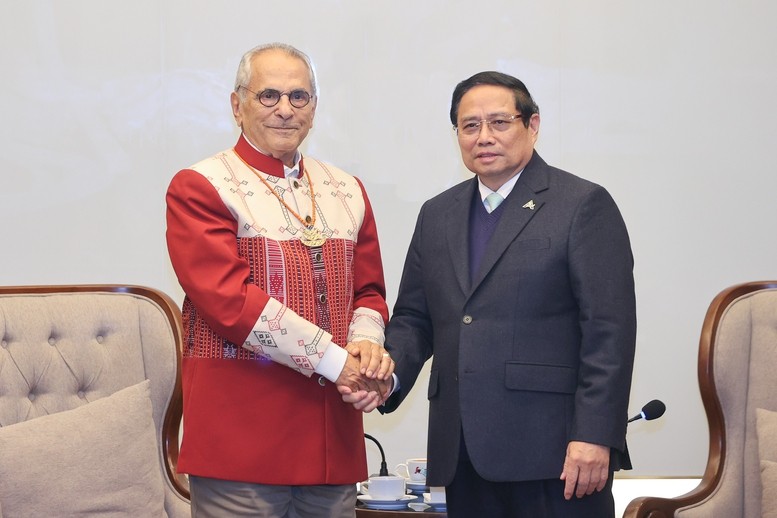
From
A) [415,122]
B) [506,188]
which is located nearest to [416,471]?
[506,188]

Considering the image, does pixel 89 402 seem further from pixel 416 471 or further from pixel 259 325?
pixel 416 471

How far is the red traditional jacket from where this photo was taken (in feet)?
7.05

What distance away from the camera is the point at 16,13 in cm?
376

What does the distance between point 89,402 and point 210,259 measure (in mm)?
779

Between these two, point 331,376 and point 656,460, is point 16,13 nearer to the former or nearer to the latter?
point 331,376

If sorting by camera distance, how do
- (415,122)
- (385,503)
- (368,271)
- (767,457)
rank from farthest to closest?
(415,122), (385,503), (767,457), (368,271)

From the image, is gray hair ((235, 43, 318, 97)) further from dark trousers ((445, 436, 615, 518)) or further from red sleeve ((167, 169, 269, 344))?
dark trousers ((445, 436, 615, 518))

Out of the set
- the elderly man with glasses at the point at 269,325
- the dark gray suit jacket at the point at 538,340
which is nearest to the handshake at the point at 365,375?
the elderly man with glasses at the point at 269,325

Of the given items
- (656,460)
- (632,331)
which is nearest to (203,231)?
(632,331)

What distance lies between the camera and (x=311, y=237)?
2281 mm

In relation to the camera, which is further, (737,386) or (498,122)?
(737,386)

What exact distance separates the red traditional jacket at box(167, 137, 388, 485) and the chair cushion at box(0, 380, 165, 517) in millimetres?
385

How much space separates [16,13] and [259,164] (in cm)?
192

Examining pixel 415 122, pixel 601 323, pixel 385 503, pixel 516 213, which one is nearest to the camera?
pixel 601 323
